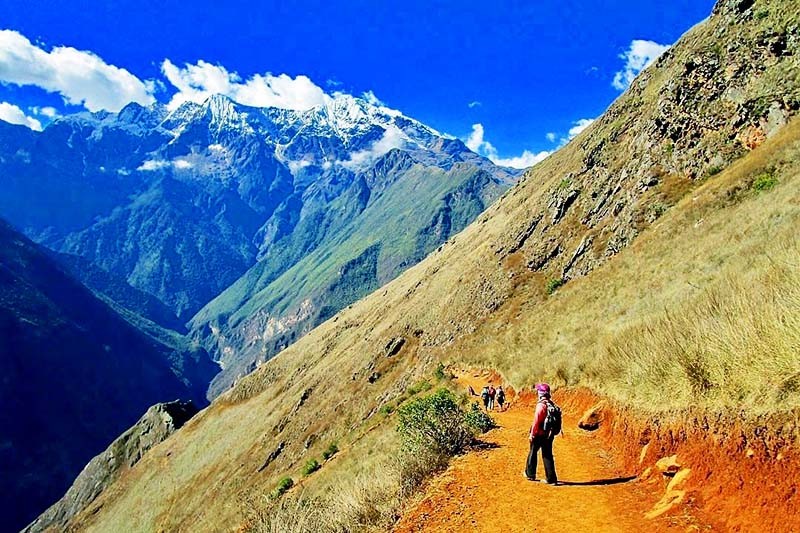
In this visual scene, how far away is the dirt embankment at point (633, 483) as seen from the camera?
289 inches

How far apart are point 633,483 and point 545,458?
1.73 meters

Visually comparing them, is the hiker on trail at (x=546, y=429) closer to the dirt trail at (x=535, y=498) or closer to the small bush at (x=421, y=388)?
the dirt trail at (x=535, y=498)

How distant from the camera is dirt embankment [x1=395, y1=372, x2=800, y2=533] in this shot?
7344 millimetres

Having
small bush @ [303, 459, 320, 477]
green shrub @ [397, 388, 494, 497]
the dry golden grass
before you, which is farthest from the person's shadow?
small bush @ [303, 459, 320, 477]

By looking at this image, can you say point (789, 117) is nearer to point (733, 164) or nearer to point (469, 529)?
point (733, 164)

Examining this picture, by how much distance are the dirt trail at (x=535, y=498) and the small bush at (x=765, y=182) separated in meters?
22.2

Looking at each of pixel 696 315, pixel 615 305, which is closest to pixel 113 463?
pixel 615 305

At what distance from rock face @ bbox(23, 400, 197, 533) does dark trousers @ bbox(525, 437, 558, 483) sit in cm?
10668

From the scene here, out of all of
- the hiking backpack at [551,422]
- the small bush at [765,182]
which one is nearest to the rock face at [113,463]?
the small bush at [765,182]

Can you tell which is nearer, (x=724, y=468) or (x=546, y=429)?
(x=724, y=468)

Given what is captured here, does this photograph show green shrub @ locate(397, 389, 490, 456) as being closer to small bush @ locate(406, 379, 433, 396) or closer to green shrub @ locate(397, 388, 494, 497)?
green shrub @ locate(397, 388, 494, 497)

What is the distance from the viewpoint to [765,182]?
28.0m

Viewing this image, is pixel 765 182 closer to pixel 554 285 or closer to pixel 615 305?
pixel 615 305

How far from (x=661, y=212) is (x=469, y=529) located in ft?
114
